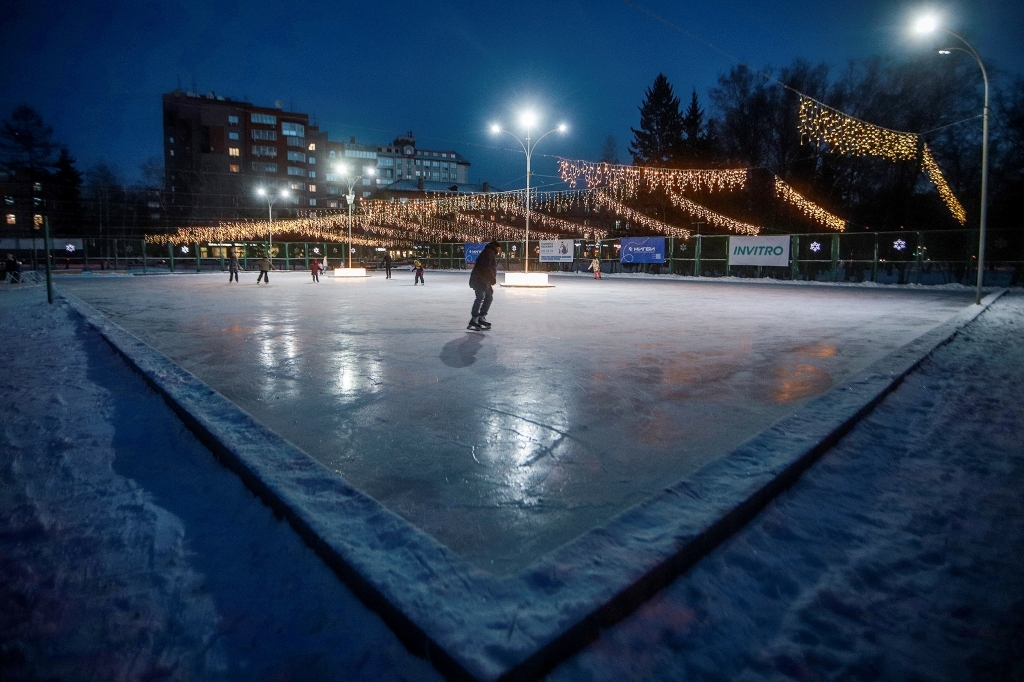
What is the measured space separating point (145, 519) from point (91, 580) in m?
0.52

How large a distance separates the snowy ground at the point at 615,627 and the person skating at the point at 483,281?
5645mm

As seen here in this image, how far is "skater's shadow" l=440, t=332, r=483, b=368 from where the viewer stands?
6.35 meters

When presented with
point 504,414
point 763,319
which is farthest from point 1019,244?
point 504,414

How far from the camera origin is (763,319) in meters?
10.8

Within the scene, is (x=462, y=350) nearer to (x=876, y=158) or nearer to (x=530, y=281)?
(x=530, y=281)

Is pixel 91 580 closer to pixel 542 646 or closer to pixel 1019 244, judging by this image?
pixel 542 646

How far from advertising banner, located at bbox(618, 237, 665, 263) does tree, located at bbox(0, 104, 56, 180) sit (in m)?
41.5

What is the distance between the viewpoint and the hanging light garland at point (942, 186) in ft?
78.7

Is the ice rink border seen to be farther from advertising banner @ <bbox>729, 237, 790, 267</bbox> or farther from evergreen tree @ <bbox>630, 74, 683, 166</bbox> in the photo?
evergreen tree @ <bbox>630, 74, 683, 166</bbox>

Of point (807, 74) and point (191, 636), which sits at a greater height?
point (807, 74)

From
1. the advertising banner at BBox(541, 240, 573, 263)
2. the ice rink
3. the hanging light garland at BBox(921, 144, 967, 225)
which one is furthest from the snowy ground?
the advertising banner at BBox(541, 240, 573, 263)

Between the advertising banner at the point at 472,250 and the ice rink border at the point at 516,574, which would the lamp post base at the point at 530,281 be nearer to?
the ice rink border at the point at 516,574

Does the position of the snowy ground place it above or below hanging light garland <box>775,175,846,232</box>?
below

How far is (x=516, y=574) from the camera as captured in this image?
1996 mm
